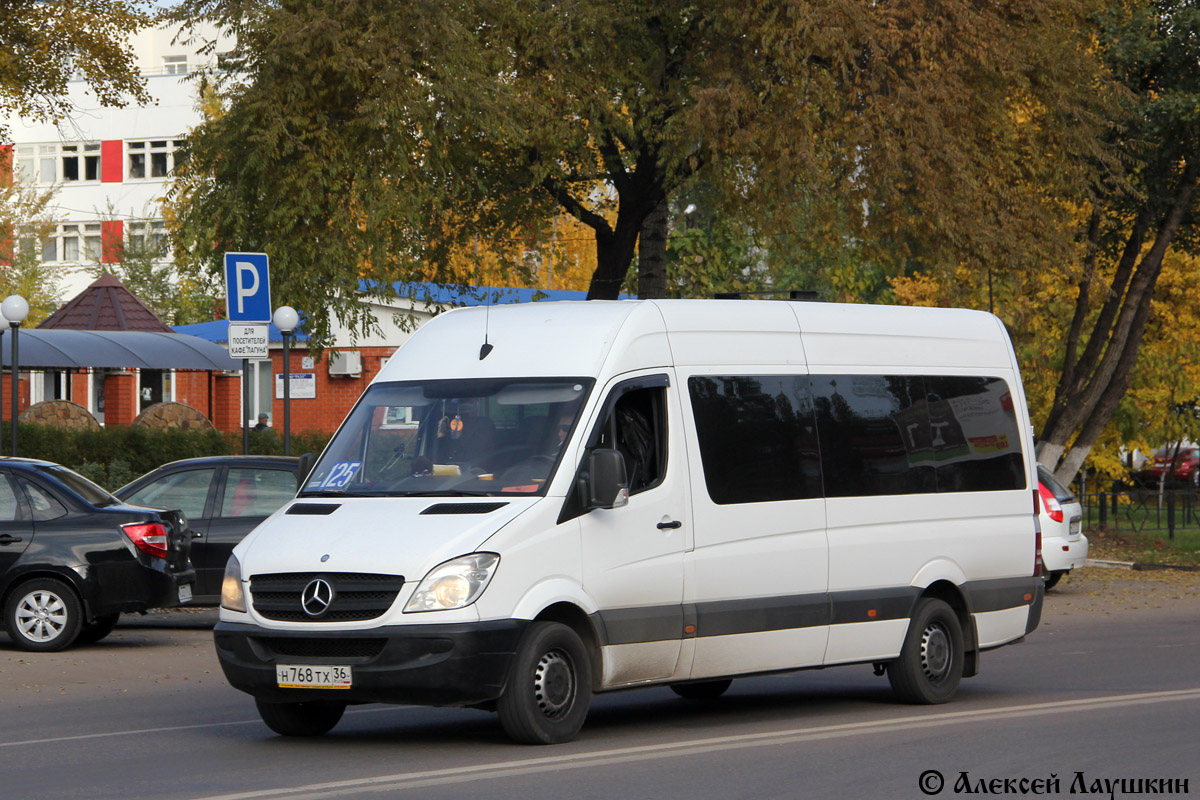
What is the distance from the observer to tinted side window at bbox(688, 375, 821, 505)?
1019 cm

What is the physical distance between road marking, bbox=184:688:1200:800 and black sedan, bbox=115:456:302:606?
7.83 m

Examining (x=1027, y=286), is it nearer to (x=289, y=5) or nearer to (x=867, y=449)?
(x=289, y=5)

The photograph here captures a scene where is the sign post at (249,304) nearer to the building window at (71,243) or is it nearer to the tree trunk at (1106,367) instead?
the tree trunk at (1106,367)

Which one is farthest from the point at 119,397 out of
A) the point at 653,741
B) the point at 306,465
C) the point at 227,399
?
the point at 653,741

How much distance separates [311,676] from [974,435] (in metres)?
5.24

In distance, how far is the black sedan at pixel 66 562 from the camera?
47.8ft

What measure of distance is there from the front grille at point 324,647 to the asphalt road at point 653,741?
1.72ft

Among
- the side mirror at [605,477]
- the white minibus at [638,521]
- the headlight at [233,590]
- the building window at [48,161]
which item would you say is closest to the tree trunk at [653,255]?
the white minibus at [638,521]

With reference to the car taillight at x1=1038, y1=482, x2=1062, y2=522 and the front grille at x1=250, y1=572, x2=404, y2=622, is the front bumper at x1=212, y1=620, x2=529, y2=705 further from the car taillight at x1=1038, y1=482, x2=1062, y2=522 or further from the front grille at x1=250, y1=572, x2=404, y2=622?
the car taillight at x1=1038, y1=482, x2=1062, y2=522

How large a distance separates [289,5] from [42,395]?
118 feet

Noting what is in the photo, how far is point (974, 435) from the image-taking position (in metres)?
12.1

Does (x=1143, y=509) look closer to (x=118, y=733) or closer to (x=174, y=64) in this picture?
(x=118, y=733)

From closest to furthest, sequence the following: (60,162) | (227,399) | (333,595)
Result: (333,595), (227,399), (60,162)

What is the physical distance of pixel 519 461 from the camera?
9430 millimetres
